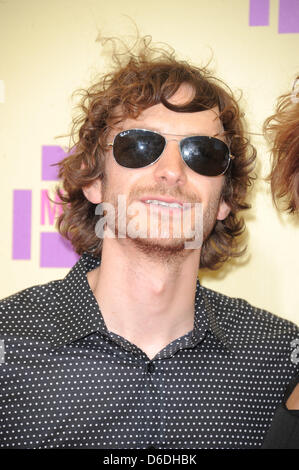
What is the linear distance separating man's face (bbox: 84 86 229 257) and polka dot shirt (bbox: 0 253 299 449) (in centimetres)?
28

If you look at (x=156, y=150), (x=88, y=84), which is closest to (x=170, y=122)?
(x=156, y=150)

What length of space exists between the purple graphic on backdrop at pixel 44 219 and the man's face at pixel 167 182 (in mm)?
414

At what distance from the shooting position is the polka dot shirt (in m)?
1.41

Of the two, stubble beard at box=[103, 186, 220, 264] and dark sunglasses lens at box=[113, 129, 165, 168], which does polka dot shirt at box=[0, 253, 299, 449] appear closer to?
stubble beard at box=[103, 186, 220, 264]

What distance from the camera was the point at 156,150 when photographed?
1.55 m

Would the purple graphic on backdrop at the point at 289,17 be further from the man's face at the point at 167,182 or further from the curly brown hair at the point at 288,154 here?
the man's face at the point at 167,182

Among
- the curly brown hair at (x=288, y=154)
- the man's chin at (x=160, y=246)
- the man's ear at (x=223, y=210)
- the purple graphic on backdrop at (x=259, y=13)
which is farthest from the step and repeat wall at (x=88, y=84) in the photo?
the man's chin at (x=160, y=246)

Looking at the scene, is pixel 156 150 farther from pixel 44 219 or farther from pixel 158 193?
pixel 44 219

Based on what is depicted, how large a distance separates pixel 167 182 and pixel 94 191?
0.35 m

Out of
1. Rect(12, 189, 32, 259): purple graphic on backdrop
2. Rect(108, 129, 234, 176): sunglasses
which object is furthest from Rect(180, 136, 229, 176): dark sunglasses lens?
Rect(12, 189, 32, 259): purple graphic on backdrop

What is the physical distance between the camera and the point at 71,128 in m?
2.00

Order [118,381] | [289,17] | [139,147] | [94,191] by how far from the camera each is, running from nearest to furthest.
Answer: [118,381], [139,147], [94,191], [289,17]

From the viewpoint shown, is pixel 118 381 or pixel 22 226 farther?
pixel 22 226
